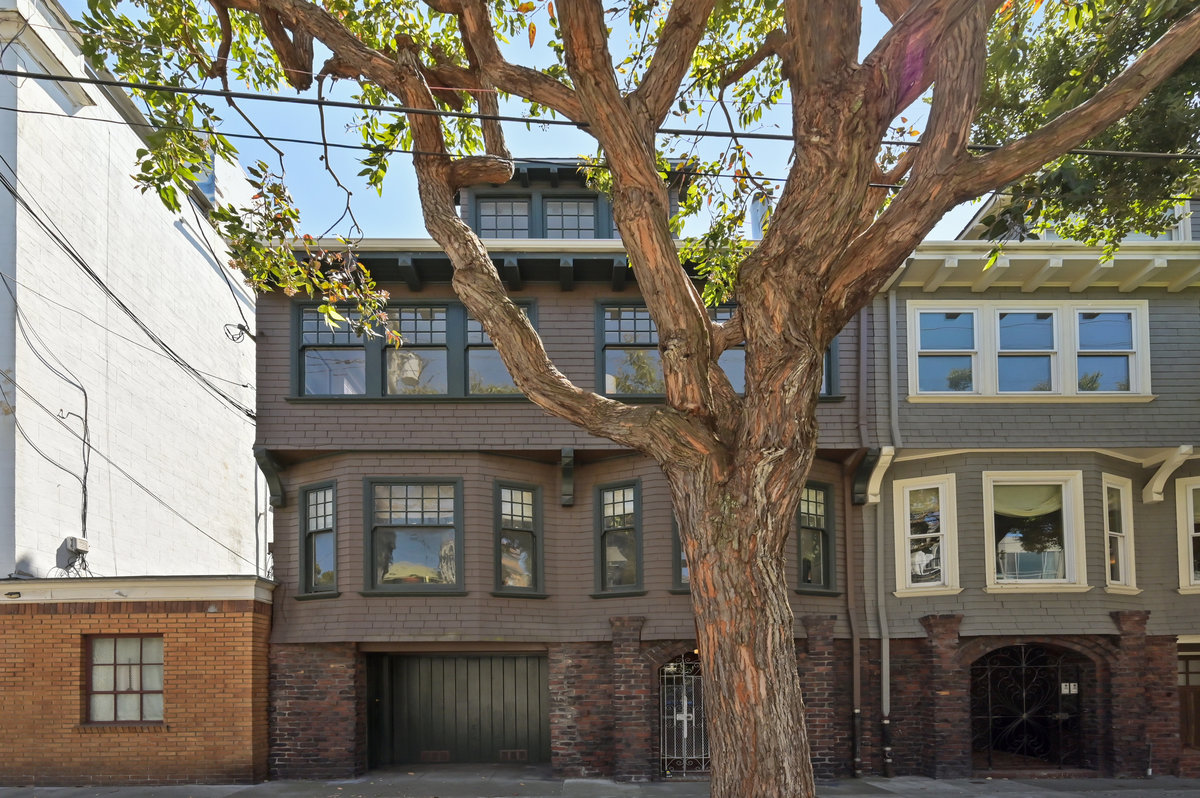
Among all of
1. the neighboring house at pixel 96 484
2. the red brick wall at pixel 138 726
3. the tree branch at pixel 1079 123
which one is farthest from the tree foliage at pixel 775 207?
the red brick wall at pixel 138 726

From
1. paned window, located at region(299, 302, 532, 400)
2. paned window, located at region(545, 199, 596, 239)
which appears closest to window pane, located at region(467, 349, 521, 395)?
paned window, located at region(299, 302, 532, 400)

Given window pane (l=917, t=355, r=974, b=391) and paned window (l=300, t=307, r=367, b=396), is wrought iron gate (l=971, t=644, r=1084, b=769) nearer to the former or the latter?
window pane (l=917, t=355, r=974, b=391)

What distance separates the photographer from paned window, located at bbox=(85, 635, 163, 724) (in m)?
14.2

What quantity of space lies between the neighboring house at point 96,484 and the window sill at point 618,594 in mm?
4977

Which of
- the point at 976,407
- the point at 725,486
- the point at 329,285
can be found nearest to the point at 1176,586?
the point at 976,407

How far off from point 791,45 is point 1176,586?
12.1 meters

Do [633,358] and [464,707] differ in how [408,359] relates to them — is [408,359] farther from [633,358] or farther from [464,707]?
[464,707]

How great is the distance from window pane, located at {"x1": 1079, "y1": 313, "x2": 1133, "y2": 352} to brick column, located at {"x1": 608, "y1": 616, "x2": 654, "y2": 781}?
8227mm

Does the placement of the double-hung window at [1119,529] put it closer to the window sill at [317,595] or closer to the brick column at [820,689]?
the brick column at [820,689]

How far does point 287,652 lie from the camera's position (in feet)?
48.5

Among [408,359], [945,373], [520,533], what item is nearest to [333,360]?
[408,359]

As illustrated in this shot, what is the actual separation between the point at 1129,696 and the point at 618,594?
306 inches

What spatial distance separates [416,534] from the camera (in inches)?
587

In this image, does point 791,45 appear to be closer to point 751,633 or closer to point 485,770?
point 751,633
